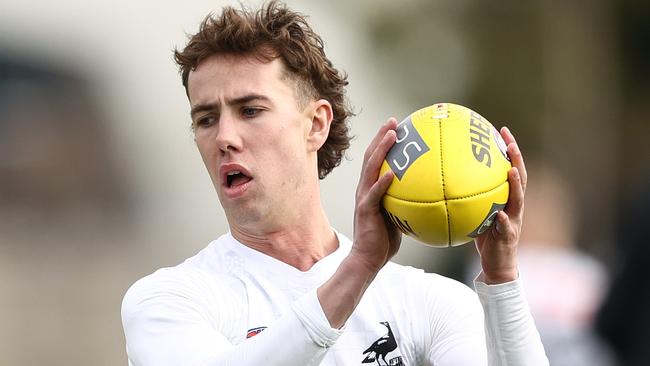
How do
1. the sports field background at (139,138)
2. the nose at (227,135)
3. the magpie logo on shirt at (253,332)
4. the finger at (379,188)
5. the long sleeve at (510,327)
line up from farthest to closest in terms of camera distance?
the sports field background at (139,138), the nose at (227,135), the magpie logo on shirt at (253,332), the long sleeve at (510,327), the finger at (379,188)

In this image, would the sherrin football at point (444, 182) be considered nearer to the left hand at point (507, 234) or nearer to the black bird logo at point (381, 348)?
the left hand at point (507, 234)

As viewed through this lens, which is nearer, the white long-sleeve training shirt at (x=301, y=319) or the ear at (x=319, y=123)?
the white long-sleeve training shirt at (x=301, y=319)

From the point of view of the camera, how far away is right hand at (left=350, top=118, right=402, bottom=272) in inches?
182

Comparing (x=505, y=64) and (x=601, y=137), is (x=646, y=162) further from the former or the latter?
(x=505, y=64)

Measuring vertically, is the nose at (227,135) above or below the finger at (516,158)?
above

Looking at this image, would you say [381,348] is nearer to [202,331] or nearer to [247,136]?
[202,331]

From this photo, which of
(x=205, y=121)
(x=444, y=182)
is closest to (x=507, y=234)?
(x=444, y=182)

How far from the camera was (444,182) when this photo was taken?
4.60m

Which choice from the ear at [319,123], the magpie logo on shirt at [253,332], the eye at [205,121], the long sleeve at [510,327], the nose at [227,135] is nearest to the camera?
the long sleeve at [510,327]

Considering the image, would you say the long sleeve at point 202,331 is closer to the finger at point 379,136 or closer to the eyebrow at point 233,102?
the finger at point 379,136

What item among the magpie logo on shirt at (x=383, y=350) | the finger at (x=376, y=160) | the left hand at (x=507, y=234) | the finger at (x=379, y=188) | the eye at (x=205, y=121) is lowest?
the magpie logo on shirt at (x=383, y=350)

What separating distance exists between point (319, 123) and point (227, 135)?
0.66 m

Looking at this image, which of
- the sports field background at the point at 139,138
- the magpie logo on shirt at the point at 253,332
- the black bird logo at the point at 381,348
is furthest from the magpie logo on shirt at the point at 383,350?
the sports field background at the point at 139,138

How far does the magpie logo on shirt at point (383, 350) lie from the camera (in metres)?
5.24
